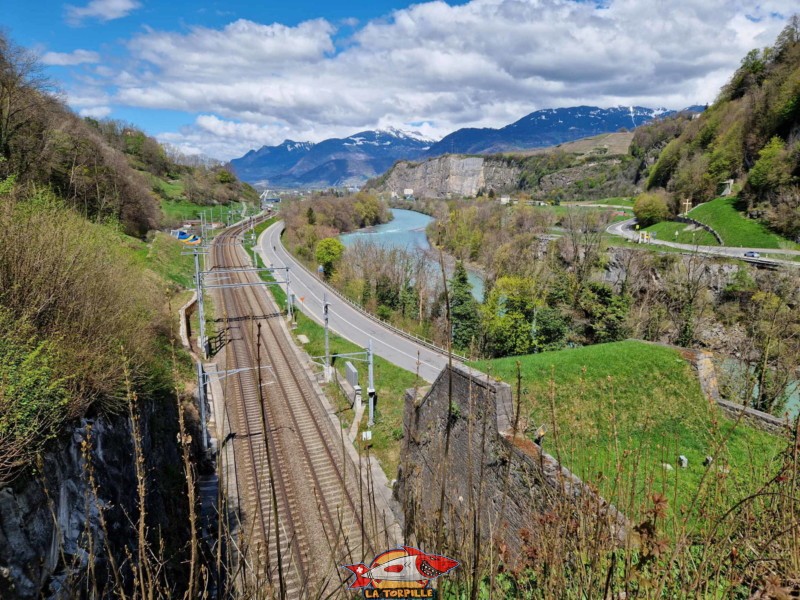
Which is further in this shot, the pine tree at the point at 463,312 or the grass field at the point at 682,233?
the grass field at the point at 682,233

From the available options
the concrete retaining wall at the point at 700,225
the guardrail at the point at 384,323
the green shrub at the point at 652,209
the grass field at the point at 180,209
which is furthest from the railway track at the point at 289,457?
the green shrub at the point at 652,209

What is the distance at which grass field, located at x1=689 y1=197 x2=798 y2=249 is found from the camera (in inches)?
1220

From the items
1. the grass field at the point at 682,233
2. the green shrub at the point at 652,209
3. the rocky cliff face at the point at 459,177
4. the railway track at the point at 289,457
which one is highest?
the rocky cliff face at the point at 459,177

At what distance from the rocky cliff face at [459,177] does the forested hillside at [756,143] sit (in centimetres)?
9618

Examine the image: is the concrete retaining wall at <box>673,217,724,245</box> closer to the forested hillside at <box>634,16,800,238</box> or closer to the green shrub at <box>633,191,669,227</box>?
the green shrub at <box>633,191,669,227</box>

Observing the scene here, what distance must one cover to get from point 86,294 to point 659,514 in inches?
434

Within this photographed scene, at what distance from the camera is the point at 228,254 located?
46.8 meters

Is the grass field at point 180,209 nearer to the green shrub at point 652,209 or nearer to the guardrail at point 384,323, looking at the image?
the guardrail at point 384,323

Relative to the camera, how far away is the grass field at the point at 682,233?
35562 millimetres

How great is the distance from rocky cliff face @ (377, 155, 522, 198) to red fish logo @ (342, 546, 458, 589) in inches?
5865

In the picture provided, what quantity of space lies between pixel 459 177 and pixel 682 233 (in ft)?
450

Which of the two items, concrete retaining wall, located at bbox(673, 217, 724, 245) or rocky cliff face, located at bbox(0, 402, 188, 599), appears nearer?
rocky cliff face, located at bbox(0, 402, 188, 599)

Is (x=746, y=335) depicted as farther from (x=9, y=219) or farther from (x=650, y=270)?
(x=9, y=219)

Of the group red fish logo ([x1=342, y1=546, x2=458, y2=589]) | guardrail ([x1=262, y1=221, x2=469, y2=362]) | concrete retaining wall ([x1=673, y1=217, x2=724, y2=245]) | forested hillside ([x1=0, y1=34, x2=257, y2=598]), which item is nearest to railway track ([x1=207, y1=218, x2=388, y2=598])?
forested hillside ([x1=0, y1=34, x2=257, y2=598])
